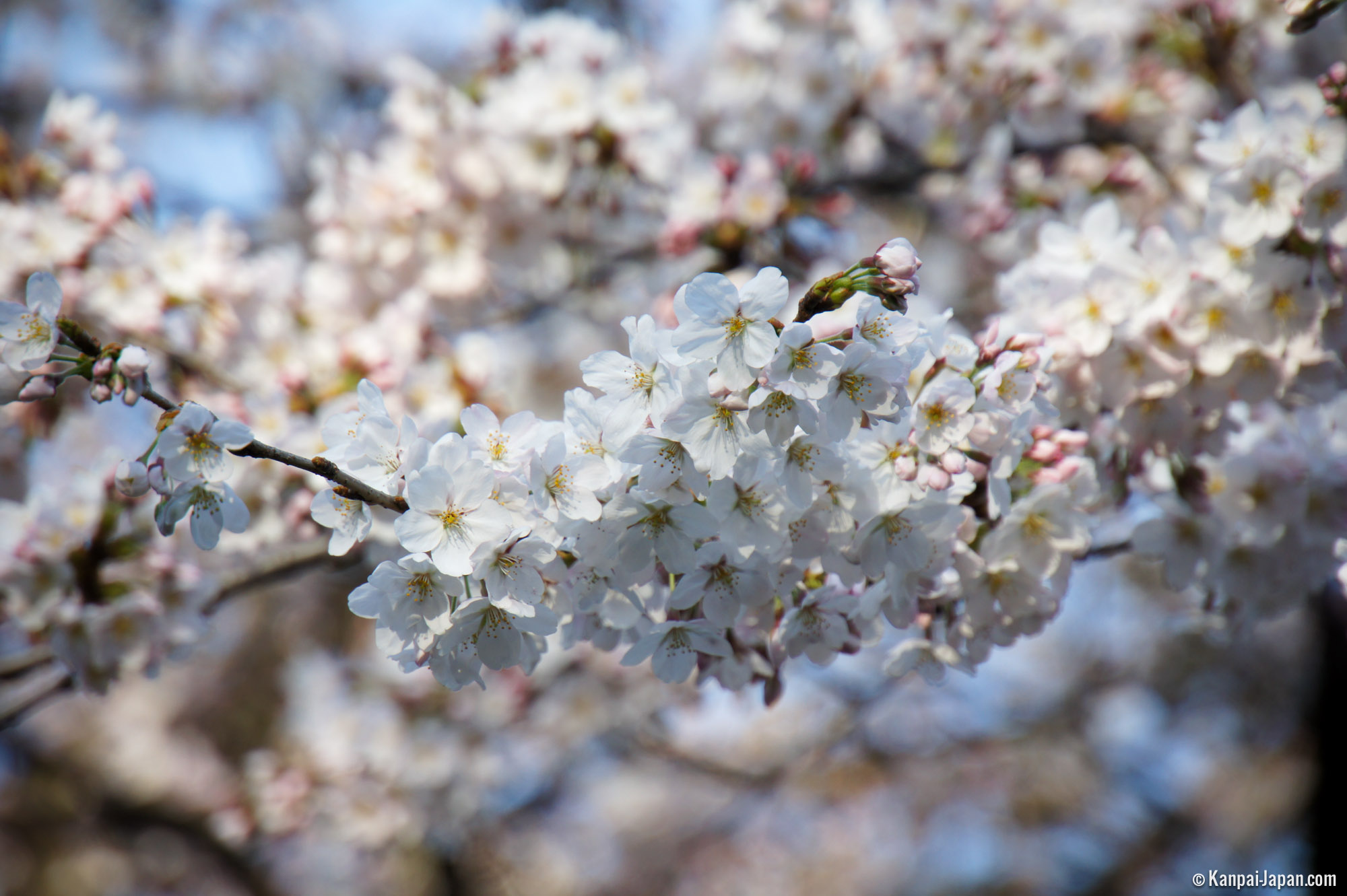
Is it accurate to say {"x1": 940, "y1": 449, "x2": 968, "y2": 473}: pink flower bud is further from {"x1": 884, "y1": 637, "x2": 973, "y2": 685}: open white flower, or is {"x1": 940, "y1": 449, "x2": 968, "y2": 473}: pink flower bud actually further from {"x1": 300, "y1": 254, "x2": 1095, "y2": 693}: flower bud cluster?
{"x1": 884, "y1": 637, "x2": 973, "y2": 685}: open white flower

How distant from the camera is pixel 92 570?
193 cm

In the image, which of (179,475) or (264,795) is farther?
(264,795)

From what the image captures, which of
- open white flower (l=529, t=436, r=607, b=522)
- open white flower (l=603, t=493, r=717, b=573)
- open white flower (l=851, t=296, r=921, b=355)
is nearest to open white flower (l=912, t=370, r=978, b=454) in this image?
open white flower (l=851, t=296, r=921, b=355)

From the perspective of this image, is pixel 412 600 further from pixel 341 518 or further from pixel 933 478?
pixel 933 478

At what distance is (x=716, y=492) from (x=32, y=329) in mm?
1014

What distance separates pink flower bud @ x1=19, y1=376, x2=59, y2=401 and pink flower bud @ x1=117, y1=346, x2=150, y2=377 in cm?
12

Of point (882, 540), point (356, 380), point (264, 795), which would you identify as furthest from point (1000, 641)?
point (264, 795)

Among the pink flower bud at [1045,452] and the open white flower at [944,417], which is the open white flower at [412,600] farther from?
the pink flower bud at [1045,452]

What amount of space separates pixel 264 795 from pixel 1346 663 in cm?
529

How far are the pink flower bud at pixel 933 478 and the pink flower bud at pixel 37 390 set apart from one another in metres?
1.29

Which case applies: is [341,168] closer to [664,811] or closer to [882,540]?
[882,540]

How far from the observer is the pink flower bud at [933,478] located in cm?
124

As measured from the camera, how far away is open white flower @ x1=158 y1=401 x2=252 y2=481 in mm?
1118

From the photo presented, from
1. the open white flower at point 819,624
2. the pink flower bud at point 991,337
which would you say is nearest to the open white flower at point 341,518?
the open white flower at point 819,624
